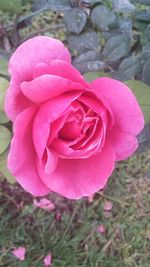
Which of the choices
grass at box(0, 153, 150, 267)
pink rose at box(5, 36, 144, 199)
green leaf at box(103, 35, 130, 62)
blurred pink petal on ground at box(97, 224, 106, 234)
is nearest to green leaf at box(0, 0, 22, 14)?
green leaf at box(103, 35, 130, 62)

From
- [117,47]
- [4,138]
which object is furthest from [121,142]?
[117,47]

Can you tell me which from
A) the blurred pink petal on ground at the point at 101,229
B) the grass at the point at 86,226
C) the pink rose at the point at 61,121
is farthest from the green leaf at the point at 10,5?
the blurred pink petal on ground at the point at 101,229

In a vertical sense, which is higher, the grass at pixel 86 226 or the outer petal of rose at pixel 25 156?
the outer petal of rose at pixel 25 156

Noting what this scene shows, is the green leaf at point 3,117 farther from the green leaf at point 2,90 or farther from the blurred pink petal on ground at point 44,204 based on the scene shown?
the blurred pink petal on ground at point 44,204

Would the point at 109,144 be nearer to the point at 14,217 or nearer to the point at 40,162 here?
the point at 40,162

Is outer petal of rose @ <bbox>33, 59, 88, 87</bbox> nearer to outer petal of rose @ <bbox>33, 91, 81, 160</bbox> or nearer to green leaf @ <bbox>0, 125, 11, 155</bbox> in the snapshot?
outer petal of rose @ <bbox>33, 91, 81, 160</bbox>

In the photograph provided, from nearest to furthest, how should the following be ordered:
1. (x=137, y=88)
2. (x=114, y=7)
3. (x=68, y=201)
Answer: (x=137, y=88)
(x=114, y=7)
(x=68, y=201)

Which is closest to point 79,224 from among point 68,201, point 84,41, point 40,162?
point 68,201
